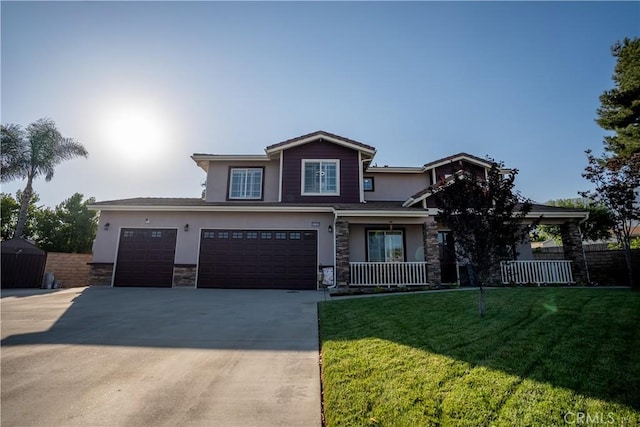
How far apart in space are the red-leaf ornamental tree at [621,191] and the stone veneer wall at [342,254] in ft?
27.7

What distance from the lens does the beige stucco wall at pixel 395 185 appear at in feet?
51.4

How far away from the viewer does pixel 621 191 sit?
30.8 ft

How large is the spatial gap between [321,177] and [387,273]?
5.49 m

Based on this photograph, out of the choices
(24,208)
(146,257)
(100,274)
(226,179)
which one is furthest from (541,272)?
(24,208)

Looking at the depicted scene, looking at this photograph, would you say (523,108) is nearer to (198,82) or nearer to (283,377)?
(198,82)

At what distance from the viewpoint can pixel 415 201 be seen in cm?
1234

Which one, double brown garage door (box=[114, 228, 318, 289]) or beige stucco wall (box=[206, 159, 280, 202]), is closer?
double brown garage door (box=[114, 228, 318, 289])

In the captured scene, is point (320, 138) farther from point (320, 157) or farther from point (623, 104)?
point (623, 104)

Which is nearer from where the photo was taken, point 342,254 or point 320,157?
point 342,254

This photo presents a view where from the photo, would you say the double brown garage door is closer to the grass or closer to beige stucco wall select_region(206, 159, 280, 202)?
beige stucco wall select_region(206, 159, 280, 202)

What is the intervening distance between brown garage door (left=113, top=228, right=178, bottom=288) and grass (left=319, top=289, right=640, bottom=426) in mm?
9308

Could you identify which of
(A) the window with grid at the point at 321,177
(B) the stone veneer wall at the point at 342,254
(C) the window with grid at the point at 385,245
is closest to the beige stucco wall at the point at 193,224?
(B) the stone veneer wall at the point at 342,254

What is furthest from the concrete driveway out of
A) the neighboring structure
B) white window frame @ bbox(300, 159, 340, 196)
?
white window frame @ bbox(300, 159, 340, 196)

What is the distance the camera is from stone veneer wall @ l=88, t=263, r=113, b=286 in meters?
12.2
